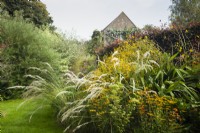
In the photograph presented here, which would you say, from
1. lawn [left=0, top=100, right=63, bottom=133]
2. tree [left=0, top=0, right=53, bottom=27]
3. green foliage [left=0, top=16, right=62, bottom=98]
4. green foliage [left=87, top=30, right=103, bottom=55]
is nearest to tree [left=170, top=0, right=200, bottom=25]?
green foliage [left=87, top=30, right=103, bottom=55]

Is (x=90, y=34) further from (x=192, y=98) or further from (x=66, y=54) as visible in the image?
(x=192, y=98)

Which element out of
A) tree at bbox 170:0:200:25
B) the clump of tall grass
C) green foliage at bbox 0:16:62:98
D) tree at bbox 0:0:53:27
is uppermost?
tree at bbox 0:0:53:27

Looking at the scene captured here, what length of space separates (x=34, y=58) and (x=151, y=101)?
9.92 meters

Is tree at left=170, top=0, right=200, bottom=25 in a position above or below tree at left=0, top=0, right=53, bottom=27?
below

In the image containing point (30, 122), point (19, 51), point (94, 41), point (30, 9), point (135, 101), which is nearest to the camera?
point (135, 101)

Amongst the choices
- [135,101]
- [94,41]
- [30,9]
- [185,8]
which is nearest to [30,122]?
[135,101]

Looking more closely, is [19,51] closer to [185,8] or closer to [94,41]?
[94,41]

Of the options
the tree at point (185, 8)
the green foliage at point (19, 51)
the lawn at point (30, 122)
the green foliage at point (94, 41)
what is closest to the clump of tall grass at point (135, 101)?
the lawn at point (30, 122)

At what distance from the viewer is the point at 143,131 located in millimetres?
4102

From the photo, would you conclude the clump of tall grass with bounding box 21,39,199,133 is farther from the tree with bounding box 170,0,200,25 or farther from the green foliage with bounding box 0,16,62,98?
the tree with bounding box 170,0,200,25

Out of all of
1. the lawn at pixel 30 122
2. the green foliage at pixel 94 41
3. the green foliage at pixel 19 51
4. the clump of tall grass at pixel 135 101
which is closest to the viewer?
the clump of tall grass at pixel 135 101

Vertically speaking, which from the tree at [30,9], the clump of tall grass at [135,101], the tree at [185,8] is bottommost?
the clump of tall grass at [135,101]

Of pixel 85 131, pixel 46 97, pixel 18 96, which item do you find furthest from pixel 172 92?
A: pixel 18 96

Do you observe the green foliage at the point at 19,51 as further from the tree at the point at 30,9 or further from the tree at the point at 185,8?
the tree at the point at 185,8
